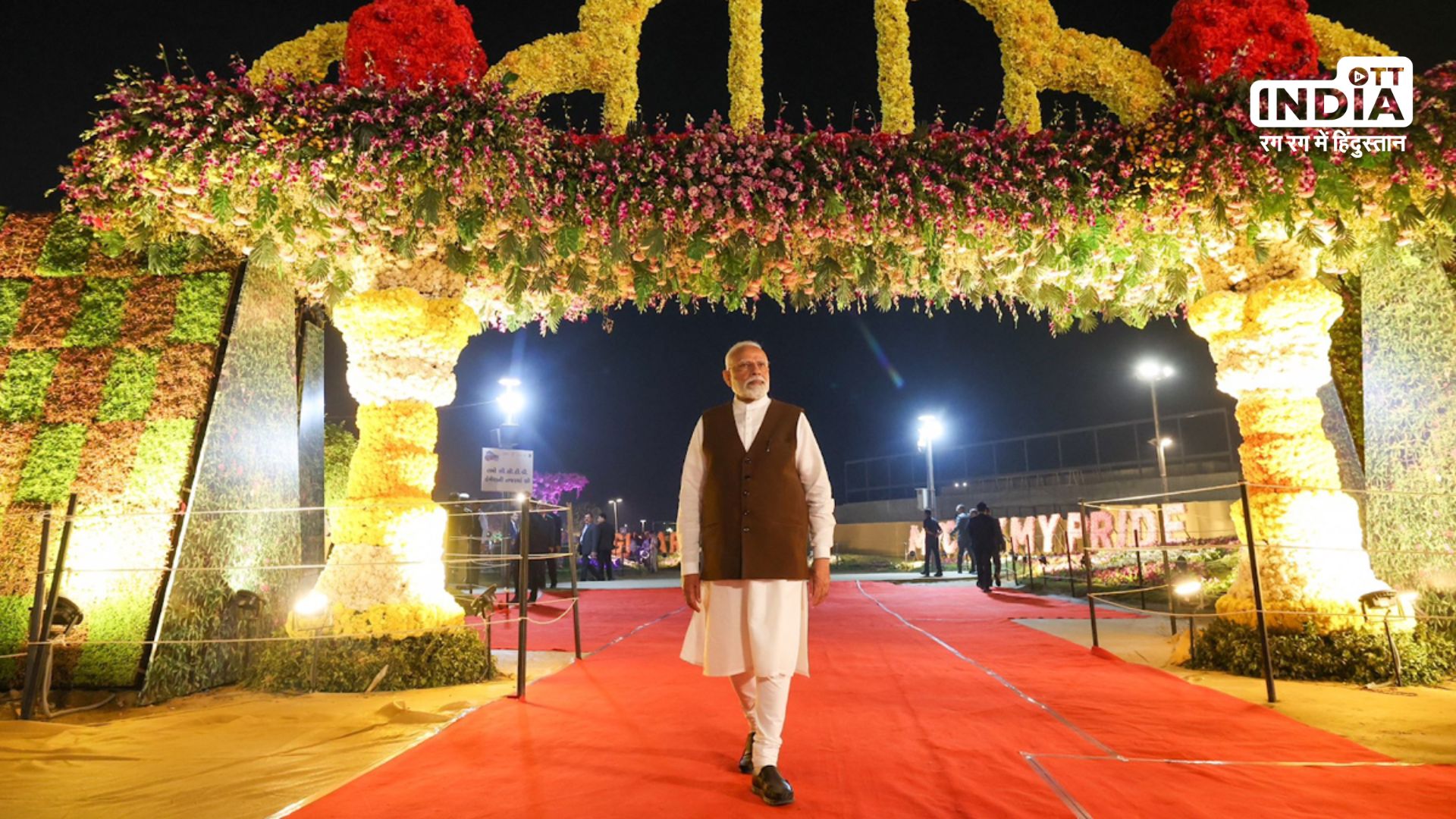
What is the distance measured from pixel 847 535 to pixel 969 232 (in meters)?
29.4

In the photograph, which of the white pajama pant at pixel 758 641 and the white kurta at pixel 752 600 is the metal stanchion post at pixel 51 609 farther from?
the white pajama pant at pixel 758 641

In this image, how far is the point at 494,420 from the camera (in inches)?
984

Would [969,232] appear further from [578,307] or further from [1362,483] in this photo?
[1362,483]

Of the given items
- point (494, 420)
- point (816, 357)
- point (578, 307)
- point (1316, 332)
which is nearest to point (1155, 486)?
point (816, 357)

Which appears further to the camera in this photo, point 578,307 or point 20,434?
point 578,307

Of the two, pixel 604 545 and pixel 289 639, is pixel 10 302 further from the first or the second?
pixel 604 545

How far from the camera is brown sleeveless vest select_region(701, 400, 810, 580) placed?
3.32 metres

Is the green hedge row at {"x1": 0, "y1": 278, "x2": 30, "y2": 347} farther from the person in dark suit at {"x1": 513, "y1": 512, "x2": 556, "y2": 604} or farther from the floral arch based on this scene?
the person in dark suit at {"x1": 513, "y1": 512, "x2": 556, "y2": 604}

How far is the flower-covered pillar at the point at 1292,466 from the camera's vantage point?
19.1 ft

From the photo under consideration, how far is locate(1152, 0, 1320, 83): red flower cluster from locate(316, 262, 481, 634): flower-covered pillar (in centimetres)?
592

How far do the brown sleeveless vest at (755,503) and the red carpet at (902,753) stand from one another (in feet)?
2.83

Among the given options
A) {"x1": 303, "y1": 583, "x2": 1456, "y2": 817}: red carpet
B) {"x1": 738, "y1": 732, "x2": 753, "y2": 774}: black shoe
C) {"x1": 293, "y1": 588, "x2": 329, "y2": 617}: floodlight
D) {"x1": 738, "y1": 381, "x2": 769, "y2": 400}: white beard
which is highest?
{"x1": 738, "y1": 381, "x2": 769, "y2": 400}: white beard

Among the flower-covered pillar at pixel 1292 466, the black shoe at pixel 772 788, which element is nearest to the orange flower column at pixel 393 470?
the black shoe at pixel 772 788

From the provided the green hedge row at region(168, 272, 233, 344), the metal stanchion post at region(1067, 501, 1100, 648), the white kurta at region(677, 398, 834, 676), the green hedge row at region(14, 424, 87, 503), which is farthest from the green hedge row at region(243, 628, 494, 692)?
the metal stanchion post at region(1067, 501, 1100, 648)
